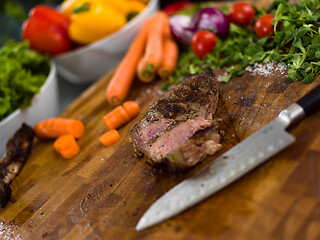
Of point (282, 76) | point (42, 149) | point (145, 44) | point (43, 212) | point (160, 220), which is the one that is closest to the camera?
point (160, 220)

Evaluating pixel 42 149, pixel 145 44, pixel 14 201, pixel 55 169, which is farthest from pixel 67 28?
pixel 14 201

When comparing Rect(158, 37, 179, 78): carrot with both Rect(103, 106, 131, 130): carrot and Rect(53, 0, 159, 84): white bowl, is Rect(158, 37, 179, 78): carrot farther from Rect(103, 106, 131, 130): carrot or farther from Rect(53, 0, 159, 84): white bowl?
Rect(103, 106, 131, 130): carrot

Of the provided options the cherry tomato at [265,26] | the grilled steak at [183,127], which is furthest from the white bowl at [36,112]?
the cherry tomato at [265,26]

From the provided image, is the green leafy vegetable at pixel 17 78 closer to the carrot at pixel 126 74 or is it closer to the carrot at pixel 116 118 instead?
the carrot at pixel 126 74

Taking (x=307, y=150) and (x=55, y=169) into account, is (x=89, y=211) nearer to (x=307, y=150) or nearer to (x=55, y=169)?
(x=55, y=169)

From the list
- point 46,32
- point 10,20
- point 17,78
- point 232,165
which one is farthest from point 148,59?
point 10,20
